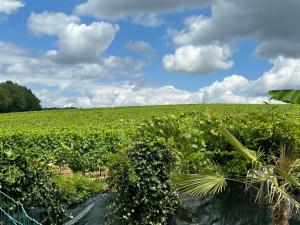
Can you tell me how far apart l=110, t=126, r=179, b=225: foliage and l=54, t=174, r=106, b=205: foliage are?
101cm

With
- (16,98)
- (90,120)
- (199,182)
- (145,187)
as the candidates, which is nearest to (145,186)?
(145,187)

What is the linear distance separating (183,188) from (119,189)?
1175 mm

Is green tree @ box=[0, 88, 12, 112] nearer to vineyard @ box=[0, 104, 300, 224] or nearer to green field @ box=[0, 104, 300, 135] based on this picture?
green field @ box=[0, 104, 300, 135]

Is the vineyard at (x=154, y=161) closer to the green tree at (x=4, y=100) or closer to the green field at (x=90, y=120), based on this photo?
the green field at (x=90, y=120)

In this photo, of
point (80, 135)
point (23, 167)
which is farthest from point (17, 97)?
point (23, 167)

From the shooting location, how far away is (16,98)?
330ft

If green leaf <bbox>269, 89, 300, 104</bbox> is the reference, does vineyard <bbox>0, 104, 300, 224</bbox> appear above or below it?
below

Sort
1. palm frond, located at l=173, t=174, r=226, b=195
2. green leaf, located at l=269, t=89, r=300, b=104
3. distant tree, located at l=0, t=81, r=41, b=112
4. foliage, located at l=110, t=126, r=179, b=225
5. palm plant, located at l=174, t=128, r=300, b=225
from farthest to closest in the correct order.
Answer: distant tree, located at l=0, t=81, r=41, b=112 < foliage, located at l=110, t=126, r=179, b=225 < palm frond, located at l=173, t=174, r=226, b=195 < palm plant, located at l=174, t=128, r=300, b=225 < green leaf, located at l=269, t=89, r=300, b=104

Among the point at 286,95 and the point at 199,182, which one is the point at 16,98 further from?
the point at 286,95

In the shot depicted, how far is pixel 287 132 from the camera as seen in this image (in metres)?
10.7

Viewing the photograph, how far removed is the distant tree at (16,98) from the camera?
94.5m

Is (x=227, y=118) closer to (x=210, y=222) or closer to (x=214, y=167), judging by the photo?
(x=214, y=167)

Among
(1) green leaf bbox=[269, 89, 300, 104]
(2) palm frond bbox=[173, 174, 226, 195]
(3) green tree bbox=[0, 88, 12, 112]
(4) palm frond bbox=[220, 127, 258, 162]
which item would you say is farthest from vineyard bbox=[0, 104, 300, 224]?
(3) green tree bbox=[0, 88, 12, 112]

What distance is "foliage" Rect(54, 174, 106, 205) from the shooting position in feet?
37.1
